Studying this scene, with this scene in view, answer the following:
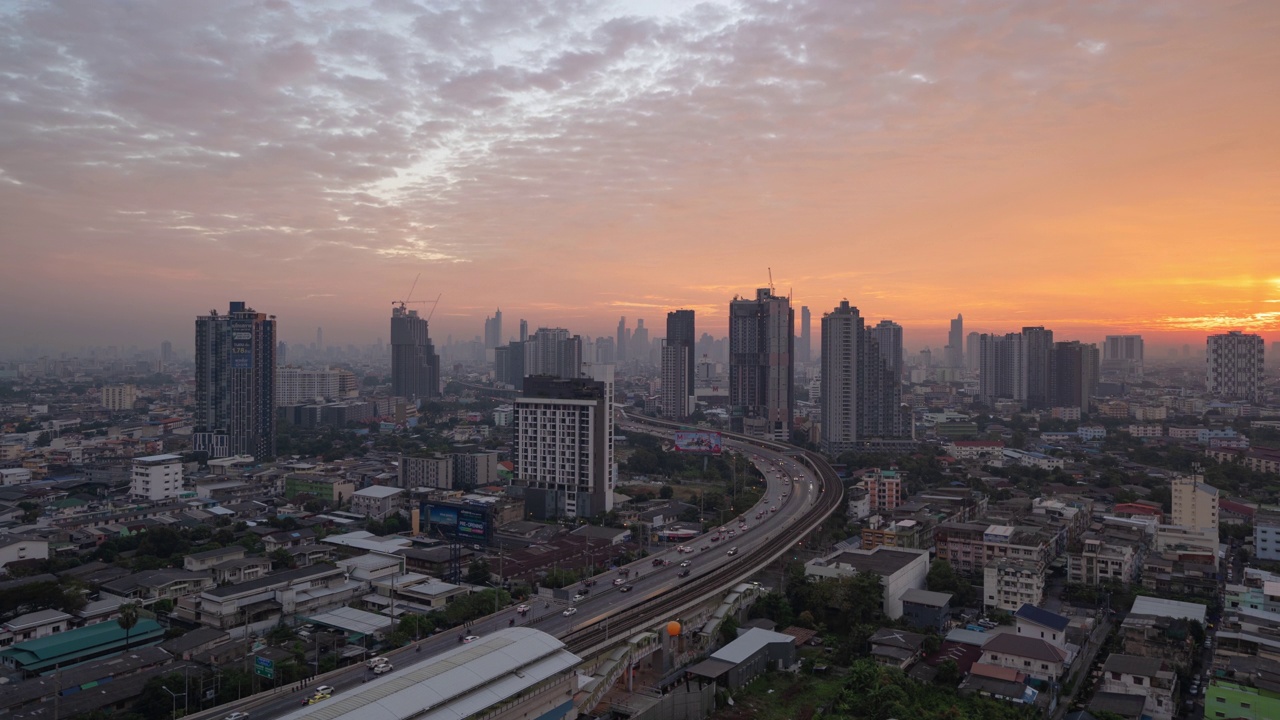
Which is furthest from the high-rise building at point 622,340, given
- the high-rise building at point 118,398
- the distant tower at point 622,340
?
the high-rise building at point 118,398

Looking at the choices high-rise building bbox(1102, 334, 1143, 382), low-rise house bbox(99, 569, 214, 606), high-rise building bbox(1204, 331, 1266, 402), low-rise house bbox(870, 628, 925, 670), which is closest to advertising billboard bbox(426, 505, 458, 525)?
low-rise house bbox(99, 569, 214, 606)

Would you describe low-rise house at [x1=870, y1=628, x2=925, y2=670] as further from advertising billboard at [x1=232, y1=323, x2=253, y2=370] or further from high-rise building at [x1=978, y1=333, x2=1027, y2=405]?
high-rise building at [x1=978, y1=333, x2=1027, y2=405]

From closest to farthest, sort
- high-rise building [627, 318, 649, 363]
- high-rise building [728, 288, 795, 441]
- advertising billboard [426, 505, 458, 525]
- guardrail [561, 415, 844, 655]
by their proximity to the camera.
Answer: guardrail [561, 415, 844, 655] → advertising billboard [426, 505, 458, 525] → high-rise building [728, 288, 795, 441] → high-rise building [627, 318, 649, 363]

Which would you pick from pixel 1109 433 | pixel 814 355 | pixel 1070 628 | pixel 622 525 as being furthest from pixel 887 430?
pixel 814 355

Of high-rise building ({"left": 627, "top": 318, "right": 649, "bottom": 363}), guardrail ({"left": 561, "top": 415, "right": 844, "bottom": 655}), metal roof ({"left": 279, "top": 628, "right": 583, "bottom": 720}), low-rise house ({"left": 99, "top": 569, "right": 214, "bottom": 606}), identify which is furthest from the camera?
high-rise building ({"left": 627, "top": 318, "right": 649, "bottom": 363})

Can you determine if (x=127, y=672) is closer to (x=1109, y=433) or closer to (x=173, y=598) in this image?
(x=173, y=598)

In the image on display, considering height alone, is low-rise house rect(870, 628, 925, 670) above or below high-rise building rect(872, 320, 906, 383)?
below

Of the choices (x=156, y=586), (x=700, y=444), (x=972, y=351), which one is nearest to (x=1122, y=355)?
(x=972, y=351)

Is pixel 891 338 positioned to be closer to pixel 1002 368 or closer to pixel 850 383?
pixel 1002 368
